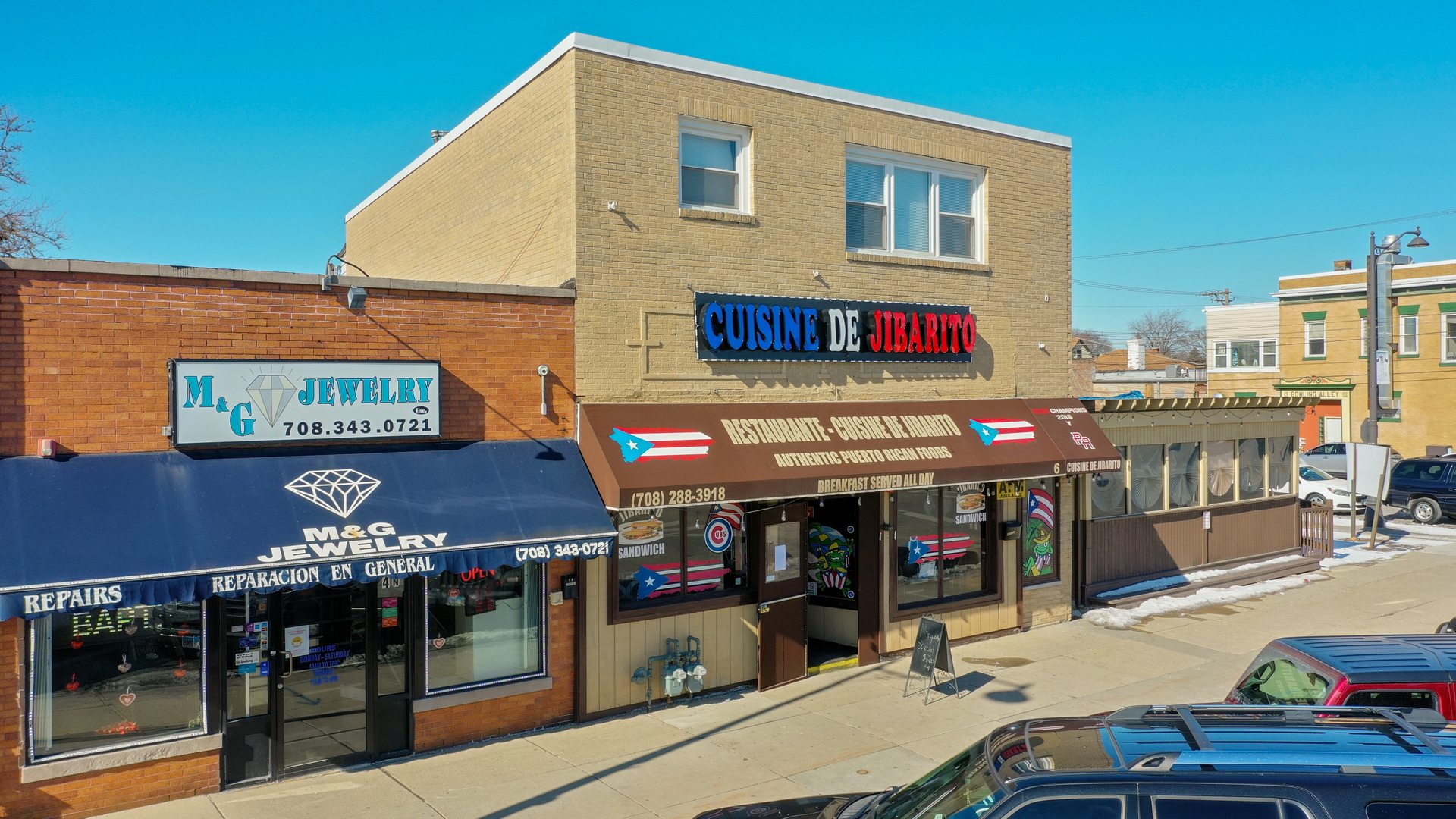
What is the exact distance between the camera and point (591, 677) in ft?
37.0

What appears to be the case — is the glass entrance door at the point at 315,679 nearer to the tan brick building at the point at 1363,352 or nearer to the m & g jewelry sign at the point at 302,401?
the m & g jewelry sign at the point at 302,401

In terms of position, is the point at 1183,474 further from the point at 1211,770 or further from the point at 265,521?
the point at 265,521

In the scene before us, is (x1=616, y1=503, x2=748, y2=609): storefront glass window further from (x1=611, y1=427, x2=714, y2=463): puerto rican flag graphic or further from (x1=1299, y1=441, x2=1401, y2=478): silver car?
(x1=1299, y1=441, x2=1401, y2=478): silver car

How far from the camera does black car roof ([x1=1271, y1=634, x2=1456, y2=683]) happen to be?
705cm

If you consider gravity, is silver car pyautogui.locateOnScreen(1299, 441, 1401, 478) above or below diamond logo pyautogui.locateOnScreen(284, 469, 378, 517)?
below

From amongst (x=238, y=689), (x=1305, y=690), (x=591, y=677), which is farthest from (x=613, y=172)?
(x=1305, y=690)

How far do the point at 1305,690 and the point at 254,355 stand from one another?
957 cm

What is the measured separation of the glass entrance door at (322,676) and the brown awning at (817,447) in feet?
9.53

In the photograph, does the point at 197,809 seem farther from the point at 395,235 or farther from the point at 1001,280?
the point at 1001,280

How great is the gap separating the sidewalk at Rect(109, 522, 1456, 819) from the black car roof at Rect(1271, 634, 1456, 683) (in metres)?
3.80

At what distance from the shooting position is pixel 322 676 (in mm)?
9852

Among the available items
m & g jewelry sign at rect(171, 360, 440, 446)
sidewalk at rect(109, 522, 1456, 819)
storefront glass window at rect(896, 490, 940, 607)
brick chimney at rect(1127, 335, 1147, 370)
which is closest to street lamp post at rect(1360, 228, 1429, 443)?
sidewalk at rect(109, 522, 1456, 819)

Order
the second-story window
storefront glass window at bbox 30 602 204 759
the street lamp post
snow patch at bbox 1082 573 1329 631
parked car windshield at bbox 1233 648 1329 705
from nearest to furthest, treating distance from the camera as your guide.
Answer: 1. parked car windshield at bbox 1233 648 1329 705
2. storefront glass window at bbox 30 602 204 759
3. snow patch at bbox 1082 573 1329 631
4. the street lamp post
5. the second-story window

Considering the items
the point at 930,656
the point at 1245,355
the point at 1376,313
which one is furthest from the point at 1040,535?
the point at 1245,355
